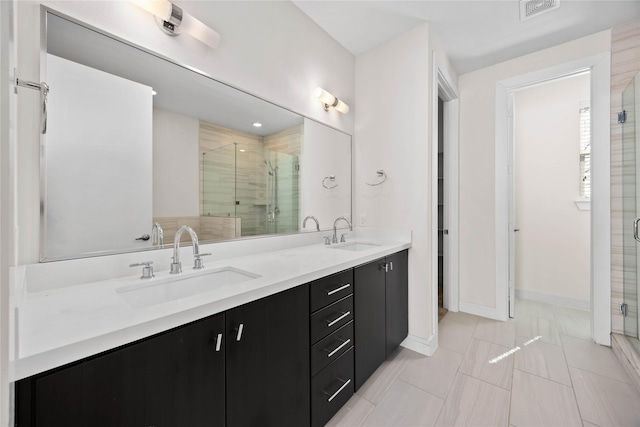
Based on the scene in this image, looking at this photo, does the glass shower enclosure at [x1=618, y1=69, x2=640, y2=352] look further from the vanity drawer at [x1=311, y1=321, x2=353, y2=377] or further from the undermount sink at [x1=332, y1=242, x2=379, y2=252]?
the vanity drawer at [x1=311, y1=321, x2=353, y2=377]

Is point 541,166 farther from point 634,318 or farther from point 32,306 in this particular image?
point 32,306


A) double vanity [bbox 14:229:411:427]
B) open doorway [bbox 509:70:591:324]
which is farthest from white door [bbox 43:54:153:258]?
open doorway [bbox 509:70:591:324]

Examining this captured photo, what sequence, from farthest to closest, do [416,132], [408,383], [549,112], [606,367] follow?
[549,112] < [416,132] < [606,367] < [408,383]

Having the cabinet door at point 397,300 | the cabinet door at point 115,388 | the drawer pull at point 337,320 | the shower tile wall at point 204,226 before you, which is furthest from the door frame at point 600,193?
the cabinet door at point 115,388

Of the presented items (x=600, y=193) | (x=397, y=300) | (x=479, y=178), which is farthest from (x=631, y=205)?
(x=397, y=300)

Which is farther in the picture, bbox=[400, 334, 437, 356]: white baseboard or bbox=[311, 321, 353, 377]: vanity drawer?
bbox=[400, 334, 437, 356]: white baseboard

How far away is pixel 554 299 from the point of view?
3014mm

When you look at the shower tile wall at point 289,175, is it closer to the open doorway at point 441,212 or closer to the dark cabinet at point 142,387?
the dark cabinet at point 142,387

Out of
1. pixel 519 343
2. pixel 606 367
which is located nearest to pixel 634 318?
pixel 606 367

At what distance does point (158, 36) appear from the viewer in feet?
4.08

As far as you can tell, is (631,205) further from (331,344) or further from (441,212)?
(331,344)

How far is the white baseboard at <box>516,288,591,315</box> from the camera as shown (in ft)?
9.36

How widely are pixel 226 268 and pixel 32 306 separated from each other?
654mm

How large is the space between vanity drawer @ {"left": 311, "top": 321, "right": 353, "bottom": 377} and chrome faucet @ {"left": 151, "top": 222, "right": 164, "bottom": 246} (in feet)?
2.89
